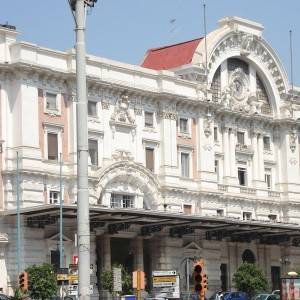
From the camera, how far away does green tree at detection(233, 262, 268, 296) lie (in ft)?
239

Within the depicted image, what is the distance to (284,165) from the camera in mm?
87000

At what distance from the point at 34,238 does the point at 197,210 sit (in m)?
16.3

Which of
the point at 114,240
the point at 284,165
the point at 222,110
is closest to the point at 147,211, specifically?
the point at 114,240

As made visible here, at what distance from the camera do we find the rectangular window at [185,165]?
77.2 m

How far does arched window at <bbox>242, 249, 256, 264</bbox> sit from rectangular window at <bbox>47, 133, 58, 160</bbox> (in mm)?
21283

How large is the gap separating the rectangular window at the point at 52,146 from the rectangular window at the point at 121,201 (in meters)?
5.66

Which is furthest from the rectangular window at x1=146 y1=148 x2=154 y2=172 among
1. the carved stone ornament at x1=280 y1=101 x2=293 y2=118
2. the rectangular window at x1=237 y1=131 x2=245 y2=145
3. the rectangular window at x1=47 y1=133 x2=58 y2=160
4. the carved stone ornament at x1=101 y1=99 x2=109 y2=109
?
the carved stone ornament at x1=280 y1=101 x2=293 y2=118

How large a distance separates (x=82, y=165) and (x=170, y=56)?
51840 millimetres

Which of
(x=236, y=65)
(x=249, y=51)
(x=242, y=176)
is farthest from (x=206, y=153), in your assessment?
(x=249, y=51)

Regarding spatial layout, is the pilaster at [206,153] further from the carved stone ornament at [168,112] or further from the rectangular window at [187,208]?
the carved stone ornament at [168,112]

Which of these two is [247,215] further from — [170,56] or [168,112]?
[170,56]

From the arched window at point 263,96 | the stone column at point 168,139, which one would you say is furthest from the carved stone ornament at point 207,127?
the arched window at point 263,96

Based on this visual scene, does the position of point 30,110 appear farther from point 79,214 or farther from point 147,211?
point 79,214

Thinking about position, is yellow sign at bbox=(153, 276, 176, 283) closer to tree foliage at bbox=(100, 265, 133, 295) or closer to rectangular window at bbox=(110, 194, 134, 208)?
tree foliage at bbox=(100, 265, 133, 295)
